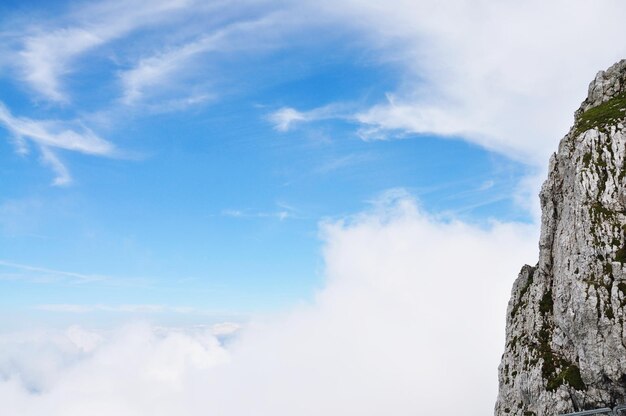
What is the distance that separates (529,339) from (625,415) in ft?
55.4

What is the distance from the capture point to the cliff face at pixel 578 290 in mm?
49875

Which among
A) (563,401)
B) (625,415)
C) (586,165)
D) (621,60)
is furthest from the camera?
(621,60)

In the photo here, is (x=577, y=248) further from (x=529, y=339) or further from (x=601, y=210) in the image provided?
(x=529, y=339)

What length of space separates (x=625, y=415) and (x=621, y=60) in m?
50.4

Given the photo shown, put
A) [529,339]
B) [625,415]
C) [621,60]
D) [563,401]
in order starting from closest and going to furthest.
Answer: [625,415]
[563,401]
[529,339]
[621,60]

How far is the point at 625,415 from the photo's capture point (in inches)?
1811

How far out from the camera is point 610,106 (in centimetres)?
6519

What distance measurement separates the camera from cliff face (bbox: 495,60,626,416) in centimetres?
4988

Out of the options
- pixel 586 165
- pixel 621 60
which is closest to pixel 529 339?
pixel 586 165

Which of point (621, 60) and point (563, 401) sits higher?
point (621, 60)

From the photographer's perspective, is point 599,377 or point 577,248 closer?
point 599,377

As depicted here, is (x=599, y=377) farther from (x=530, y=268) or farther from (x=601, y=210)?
(x=530, y=268)

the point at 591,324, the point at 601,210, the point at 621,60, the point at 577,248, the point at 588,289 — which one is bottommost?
the point at 591,324

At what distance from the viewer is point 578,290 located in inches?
2079
